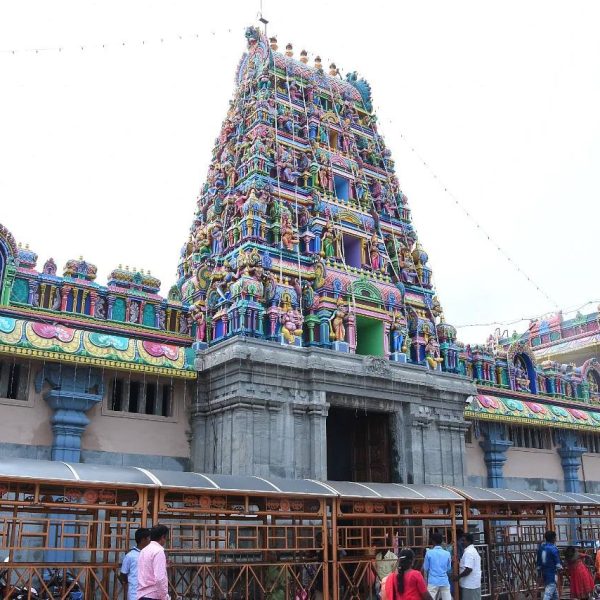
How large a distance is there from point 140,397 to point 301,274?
6480mm

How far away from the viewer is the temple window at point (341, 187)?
27078 mm

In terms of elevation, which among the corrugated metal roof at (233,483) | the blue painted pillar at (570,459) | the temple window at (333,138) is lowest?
the corrugated metal roof at (233,483)

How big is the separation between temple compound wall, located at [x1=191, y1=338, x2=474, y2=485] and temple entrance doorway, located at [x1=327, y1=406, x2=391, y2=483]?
56 mm

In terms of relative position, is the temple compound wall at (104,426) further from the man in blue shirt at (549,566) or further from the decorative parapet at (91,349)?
→ the man in blue shirt at (549,566)

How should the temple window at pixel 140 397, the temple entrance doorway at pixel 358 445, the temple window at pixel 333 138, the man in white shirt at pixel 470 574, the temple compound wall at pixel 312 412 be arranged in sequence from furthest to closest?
the temple window at pixel 333 138 < the temple entrance doorway at pixel 358 445 < the temple window at pixel 140 397 < the temple compound wall at pixel 312 412 < the man in white shirt at pixel 470 574

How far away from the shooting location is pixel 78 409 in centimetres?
1953

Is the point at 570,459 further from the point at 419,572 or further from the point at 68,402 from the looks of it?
the point at 419,572

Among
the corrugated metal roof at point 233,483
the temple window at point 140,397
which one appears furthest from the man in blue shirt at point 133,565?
the temple window at point 140,397

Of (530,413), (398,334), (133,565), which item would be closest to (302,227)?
(398,334)

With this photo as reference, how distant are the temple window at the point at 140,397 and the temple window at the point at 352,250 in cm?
805

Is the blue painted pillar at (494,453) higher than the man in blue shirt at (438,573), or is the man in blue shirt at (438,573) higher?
the blue painted pillar at (494,453)

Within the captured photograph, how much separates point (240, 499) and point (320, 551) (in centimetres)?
234

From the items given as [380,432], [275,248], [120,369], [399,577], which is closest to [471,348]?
[380,432]

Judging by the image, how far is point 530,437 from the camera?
30812 millimetres
